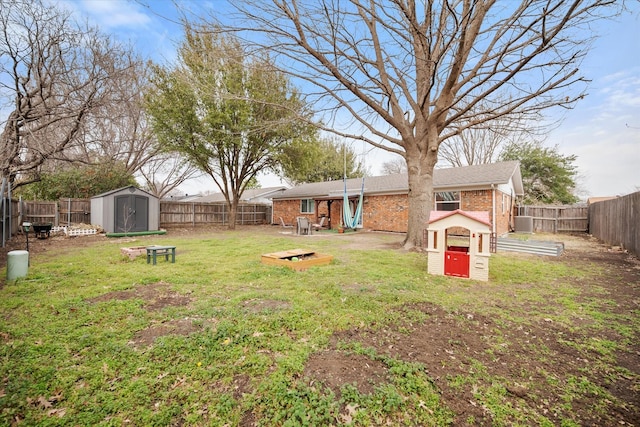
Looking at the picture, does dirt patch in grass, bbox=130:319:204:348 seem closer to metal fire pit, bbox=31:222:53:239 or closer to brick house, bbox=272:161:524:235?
metal fire pit, bbox=31:222:53:239

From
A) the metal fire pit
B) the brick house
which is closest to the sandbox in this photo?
the brick house

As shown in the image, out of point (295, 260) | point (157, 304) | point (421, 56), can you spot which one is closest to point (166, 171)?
point (295, 260)

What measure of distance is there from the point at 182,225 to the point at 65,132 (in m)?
9.13

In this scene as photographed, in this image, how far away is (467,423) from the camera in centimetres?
189

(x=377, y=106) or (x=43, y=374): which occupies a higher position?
(x=377, y=106)

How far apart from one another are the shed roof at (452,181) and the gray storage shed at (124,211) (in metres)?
9.67

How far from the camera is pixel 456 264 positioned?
18.9 feet

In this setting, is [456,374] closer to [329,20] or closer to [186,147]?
[329,20]

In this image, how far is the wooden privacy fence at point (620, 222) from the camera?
771 centimetres

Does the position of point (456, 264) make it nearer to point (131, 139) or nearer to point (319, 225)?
point (319, 225)

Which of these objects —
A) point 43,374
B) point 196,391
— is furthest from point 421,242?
point 43,374

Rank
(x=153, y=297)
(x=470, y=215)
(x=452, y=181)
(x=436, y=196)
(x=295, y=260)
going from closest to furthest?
(x=153, y=297), (x=470, y=215), (x=295, y=260), (x=452, y=181), (x=436, y=196)

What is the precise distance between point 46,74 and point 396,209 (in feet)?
47.5

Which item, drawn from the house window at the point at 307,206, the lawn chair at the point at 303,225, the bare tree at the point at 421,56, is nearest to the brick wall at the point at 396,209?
the house window at the point at 307,206
